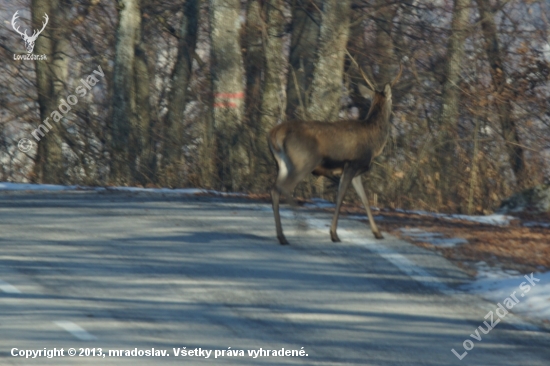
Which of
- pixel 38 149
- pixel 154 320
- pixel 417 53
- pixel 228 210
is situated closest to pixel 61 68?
pixel 38 149

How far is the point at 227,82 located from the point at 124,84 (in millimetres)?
3140

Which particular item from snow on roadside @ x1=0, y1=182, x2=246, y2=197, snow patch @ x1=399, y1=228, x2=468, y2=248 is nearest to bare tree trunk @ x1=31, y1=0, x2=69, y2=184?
snow on roadside @ x1=0, y1=182, x2=246, y2=197

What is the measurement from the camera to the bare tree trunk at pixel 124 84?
22312 mm

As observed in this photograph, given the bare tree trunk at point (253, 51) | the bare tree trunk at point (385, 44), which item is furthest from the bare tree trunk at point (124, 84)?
the bare tree trunk at point (385, 44)

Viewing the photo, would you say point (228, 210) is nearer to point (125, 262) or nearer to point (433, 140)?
point (125, 262)

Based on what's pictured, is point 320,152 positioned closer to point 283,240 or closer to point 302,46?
point 283,240

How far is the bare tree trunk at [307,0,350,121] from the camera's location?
20.7 m

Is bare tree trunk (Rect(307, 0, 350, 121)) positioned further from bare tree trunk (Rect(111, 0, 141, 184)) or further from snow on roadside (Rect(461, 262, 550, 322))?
snow on roadside (Rect(461, 262, 550, 322))

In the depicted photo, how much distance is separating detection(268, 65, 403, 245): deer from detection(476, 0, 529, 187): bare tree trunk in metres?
9.81

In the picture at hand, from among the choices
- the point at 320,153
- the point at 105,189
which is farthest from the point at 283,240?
the point at 105,189

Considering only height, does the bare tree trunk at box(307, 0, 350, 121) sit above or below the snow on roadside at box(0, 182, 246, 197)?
above

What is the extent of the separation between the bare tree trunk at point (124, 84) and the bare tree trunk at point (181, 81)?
2.94ft

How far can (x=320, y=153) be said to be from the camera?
11305 millimetres

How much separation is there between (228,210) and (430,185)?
671 cm
